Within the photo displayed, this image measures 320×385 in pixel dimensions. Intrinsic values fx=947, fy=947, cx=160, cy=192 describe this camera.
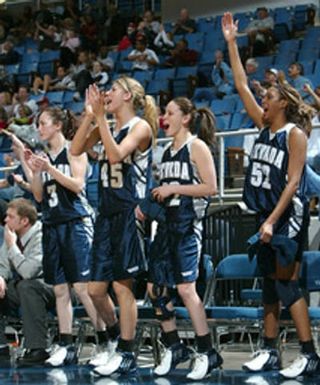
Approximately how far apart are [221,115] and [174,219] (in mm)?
6422

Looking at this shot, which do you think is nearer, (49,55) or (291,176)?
(291,176)

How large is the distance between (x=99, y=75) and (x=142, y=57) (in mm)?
886

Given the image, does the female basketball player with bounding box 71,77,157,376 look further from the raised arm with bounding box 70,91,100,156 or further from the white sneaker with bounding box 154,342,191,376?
the white sneaker with bounding box 154,342,191,376

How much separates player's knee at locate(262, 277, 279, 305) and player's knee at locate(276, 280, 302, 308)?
0.12 m

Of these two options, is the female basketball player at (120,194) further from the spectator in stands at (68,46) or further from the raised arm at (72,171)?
the spectator in stands at (68,46)

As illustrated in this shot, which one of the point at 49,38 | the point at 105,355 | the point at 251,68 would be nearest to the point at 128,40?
the point at 49,38

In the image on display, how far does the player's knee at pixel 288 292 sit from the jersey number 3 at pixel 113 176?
1211 mm

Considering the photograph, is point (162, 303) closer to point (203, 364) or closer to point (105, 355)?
→ point (203, 364)

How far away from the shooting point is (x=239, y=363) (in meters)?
7.14

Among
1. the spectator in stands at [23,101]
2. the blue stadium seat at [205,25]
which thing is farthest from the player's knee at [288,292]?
the blue stadium seat at [205,25]

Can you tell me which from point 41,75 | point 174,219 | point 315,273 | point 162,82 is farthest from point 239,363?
point 41,75

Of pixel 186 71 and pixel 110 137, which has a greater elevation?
pixel 186 71

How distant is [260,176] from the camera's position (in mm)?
5711

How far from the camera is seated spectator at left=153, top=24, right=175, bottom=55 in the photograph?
1552 centimetres
